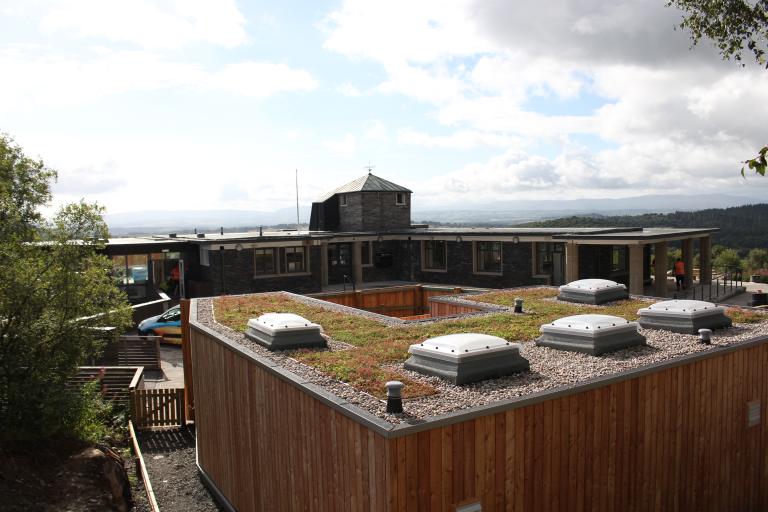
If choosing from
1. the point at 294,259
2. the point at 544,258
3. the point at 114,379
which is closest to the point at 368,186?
the point at 294,259

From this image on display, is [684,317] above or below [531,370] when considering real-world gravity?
above

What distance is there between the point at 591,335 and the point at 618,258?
2072 centimetres

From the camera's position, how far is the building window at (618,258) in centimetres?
2648

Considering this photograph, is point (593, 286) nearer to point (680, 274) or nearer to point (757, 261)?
point (680, 274)

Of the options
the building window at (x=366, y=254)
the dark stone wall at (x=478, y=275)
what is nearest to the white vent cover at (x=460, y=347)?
the dark stone wall at (x=478, y=275)

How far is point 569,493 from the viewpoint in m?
6.48

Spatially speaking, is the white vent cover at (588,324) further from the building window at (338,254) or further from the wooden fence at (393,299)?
the building window at (338,254)

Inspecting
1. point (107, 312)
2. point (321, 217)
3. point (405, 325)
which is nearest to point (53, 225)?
point (107, 312)

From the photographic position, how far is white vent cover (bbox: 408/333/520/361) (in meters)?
6.86

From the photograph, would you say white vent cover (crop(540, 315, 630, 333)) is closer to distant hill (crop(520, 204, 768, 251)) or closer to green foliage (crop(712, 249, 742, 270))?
green foliage (crop(712, 249, 742, 270))

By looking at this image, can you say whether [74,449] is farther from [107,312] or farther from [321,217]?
[321,217]

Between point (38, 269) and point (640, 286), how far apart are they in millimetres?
19792

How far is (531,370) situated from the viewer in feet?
23.7

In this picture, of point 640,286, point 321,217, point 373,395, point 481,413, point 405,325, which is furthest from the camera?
point 321,217
